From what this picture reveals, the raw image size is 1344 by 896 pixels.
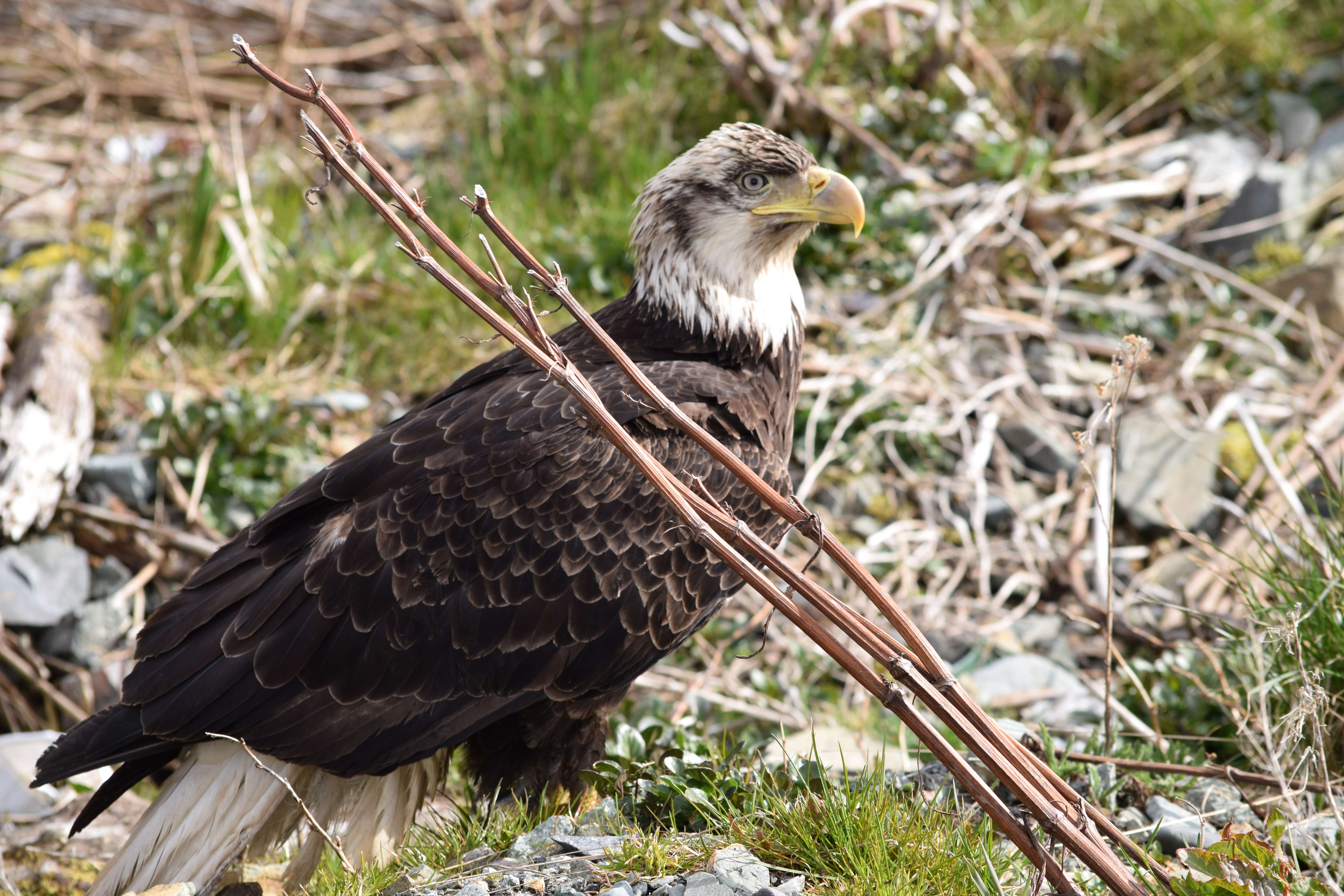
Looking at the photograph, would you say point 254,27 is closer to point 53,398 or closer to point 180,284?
point 180,284

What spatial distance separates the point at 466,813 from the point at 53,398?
10.1ft

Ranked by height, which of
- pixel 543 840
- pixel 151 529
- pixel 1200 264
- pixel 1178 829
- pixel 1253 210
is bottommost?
pixel 151 529

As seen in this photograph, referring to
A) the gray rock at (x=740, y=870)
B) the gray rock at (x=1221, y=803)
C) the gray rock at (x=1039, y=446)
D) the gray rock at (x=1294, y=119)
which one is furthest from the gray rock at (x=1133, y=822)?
the gray rock at (x=1294, y=119)

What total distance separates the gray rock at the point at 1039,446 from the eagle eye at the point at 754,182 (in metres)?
2.47

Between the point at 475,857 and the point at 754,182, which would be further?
the point at 754,182

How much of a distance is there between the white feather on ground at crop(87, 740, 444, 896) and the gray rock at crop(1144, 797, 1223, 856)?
6.74ft

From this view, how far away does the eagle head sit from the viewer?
138 inches

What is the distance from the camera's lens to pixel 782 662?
15.3 feet

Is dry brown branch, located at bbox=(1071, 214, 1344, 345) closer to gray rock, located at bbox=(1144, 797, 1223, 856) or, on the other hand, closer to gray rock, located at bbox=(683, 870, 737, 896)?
gray rock, located at bbox=(1144, 797, 1223, 856)

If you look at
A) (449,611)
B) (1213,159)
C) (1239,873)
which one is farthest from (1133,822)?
(1213,159)

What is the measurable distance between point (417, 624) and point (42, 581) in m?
2.45

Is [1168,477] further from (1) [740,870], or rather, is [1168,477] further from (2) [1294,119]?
(1) [740,870]

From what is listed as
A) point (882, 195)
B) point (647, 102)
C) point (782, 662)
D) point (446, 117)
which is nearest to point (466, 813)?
point (782, 662)

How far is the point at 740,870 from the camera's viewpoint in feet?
7.95
